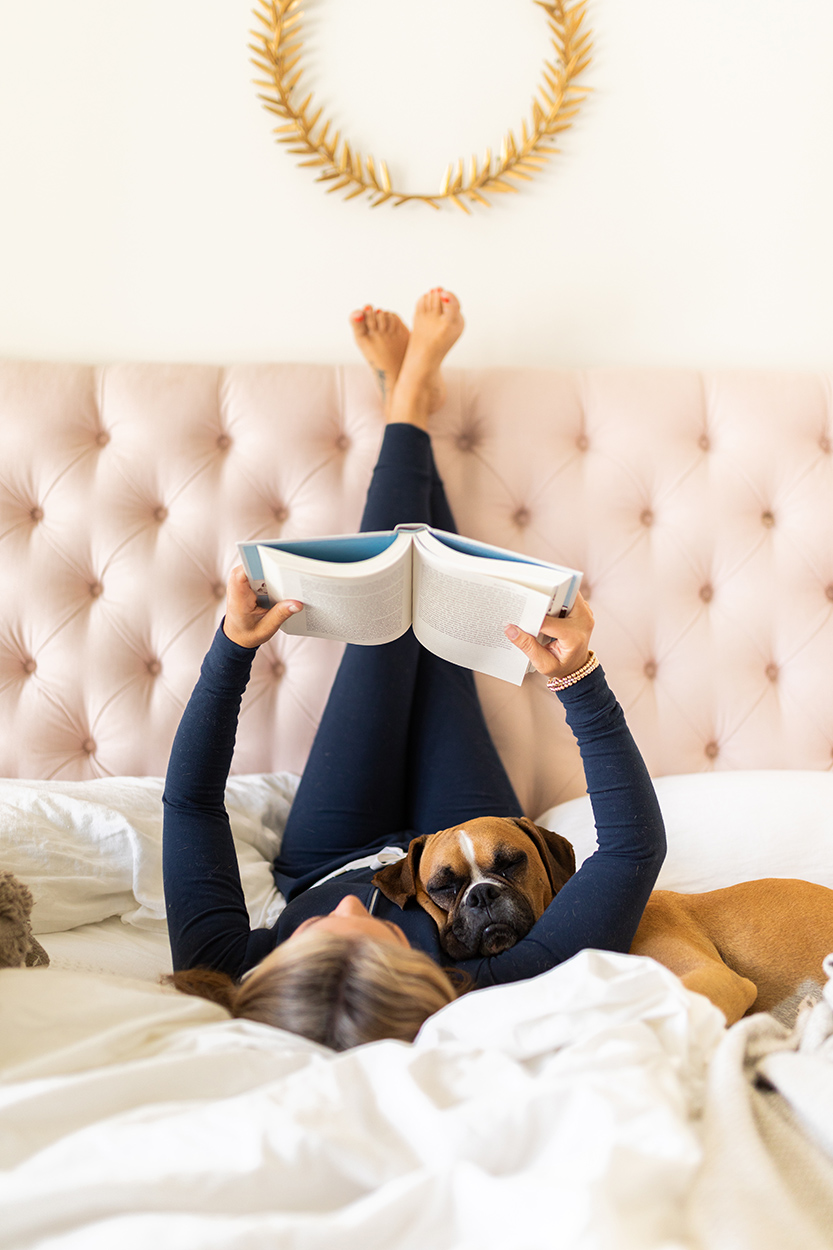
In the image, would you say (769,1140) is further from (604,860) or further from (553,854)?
(553,854)

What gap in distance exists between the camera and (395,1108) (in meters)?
0.63

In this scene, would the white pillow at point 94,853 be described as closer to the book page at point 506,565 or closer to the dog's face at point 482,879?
the dog's face at point 482,879

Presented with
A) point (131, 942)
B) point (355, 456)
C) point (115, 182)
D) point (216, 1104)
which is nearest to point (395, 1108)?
point (216, 1104)

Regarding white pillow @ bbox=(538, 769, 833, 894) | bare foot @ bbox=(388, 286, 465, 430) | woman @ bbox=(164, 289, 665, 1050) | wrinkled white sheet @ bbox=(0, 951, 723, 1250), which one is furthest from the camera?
bare foot @ bbox=(388, 286, 465, 430)

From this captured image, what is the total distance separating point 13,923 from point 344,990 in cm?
40

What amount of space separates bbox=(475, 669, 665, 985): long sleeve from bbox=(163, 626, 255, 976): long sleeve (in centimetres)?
37

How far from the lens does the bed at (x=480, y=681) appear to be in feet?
2.32

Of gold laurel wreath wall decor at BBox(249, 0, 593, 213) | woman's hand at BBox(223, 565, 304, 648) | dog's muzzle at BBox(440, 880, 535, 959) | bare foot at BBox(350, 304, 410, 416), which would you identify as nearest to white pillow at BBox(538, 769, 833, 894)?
dog's muzzle at BBox(440, 880, 535, 959)

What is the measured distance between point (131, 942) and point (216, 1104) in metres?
0.71

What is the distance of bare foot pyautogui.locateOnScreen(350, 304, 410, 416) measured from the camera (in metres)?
1.67

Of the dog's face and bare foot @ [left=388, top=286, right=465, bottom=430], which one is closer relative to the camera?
the dog's face

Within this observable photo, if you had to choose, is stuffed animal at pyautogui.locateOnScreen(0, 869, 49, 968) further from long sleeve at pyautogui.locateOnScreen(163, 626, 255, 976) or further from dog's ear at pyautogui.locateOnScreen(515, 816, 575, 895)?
dog's ear at pyautogui.locateOnScreen(515, 816, 575, 895)

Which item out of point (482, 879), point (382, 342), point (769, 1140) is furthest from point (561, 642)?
point (382, 342)

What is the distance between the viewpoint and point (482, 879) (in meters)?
1.14
